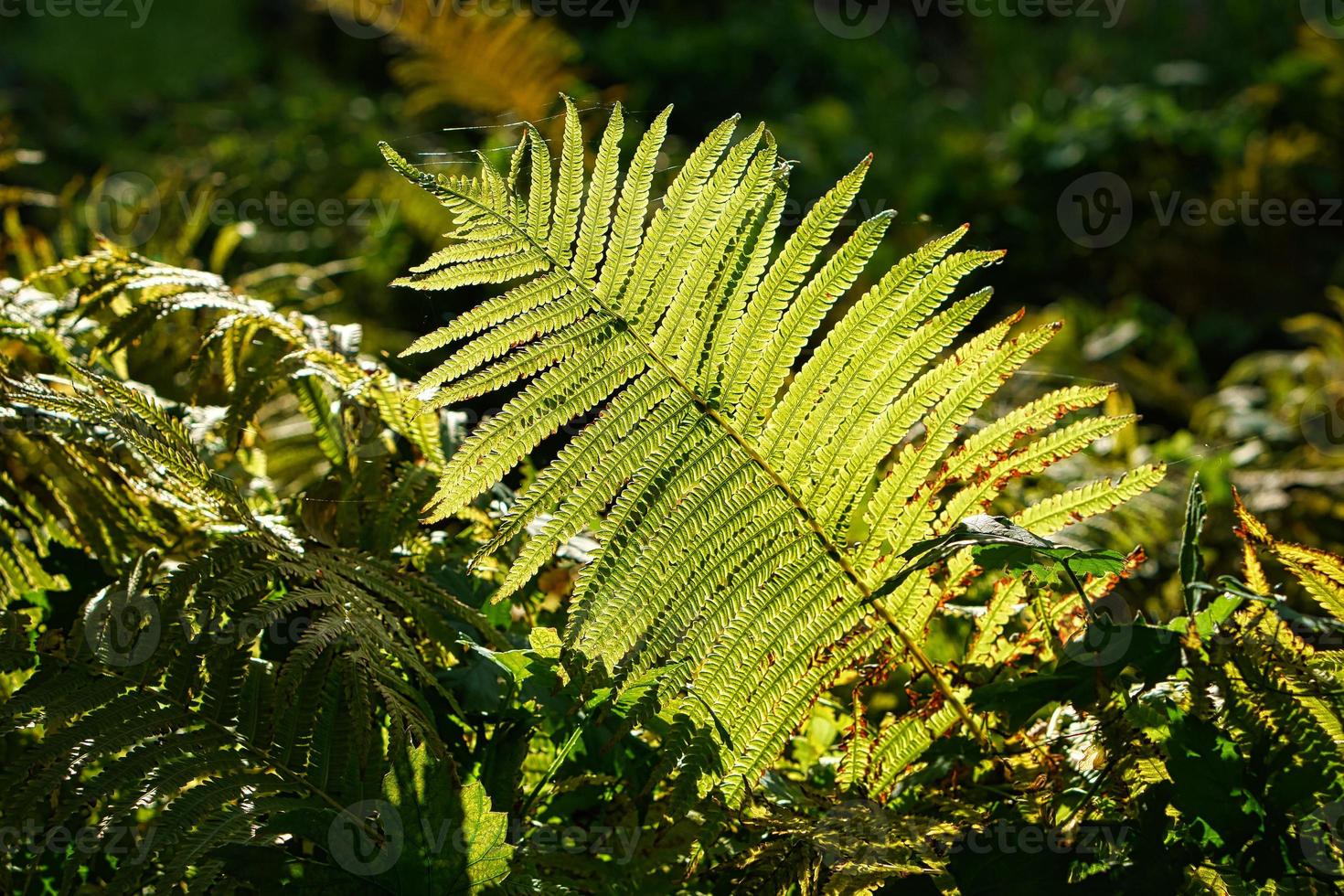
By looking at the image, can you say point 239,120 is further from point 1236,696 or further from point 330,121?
point 1236,696

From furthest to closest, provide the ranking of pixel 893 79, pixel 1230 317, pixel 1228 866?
pixel 893 79
pixel 1230 317
pixel 1228 866

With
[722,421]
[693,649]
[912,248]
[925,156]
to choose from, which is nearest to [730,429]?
[722,421]

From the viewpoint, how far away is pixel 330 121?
21.0 ft

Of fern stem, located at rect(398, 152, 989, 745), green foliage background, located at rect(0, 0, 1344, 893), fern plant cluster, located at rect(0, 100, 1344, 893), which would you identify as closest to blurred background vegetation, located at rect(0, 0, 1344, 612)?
green foliage background, located at rect(0, 0, 1344, 893)

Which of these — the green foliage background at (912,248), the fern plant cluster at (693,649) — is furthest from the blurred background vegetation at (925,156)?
the fern plant cluster at (693,649)

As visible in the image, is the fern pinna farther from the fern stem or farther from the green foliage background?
the green foliage background

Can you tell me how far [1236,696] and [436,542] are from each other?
105cm

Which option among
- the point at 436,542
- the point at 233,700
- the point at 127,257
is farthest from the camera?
the point at 127,257

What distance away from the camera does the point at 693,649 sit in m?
1.27

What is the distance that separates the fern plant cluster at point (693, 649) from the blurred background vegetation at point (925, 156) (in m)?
0.34

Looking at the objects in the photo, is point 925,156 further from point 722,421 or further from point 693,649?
point 693,649

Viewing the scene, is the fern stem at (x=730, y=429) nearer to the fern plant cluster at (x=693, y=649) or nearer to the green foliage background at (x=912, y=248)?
the fern plant cluster at (x=693, y=649)

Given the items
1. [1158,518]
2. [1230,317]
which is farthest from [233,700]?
[1230,317]

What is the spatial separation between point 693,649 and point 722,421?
0.88 ft
